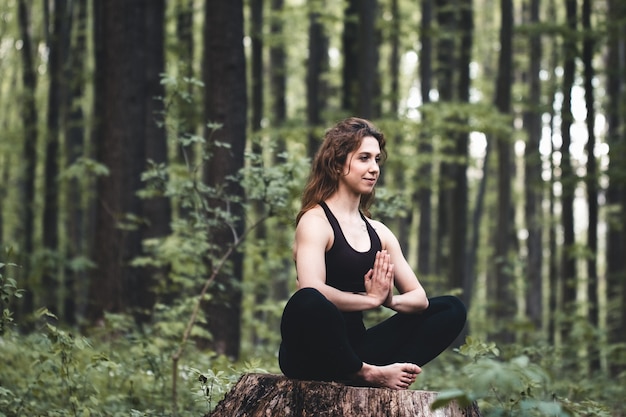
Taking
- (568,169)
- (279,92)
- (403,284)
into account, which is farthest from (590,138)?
(403,284)

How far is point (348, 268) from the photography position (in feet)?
16.7

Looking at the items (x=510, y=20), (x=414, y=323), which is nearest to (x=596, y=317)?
(x=510, y=20)

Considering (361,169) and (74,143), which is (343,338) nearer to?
(361,169)

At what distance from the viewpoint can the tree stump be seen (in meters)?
4.66

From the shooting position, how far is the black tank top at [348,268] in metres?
5.07

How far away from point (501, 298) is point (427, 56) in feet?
24.0

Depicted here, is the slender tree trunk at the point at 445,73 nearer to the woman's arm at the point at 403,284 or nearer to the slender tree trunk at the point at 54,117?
the slender tree trunk at the point at 54,117

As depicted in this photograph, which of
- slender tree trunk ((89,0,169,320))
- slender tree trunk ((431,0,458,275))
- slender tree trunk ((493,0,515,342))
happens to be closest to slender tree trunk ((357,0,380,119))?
slender tree trunk ((493,0,515,342))

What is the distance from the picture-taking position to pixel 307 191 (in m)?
5.40

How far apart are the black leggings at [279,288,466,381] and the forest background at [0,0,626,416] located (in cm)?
37

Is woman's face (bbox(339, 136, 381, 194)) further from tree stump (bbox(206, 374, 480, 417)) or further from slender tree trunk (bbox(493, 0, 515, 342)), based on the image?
slender tree trunk (bbox(493, 0, 515, 342))

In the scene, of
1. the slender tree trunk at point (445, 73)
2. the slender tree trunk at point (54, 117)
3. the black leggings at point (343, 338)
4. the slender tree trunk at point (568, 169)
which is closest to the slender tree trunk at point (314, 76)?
the slender tree trunk at point (445, 73)

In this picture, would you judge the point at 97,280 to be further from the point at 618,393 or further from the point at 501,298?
the point at 501,298

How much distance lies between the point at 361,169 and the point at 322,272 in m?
0.73
